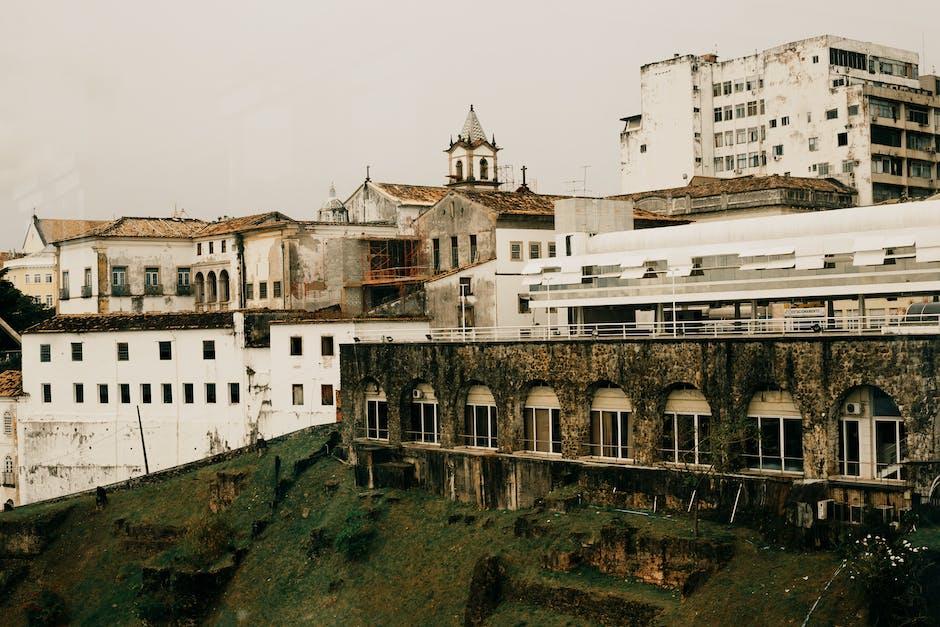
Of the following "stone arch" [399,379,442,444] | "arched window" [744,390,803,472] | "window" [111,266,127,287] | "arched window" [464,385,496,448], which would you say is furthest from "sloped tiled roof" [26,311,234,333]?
"arched window" [744,390,803,472]

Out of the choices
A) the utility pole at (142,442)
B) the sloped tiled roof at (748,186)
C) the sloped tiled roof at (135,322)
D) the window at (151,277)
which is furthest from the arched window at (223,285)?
the sloped tiled roof at (748,186)

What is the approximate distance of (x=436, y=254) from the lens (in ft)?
194

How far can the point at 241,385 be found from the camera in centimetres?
5762

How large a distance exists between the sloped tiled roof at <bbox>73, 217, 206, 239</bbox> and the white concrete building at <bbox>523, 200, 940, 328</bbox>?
2573 cm

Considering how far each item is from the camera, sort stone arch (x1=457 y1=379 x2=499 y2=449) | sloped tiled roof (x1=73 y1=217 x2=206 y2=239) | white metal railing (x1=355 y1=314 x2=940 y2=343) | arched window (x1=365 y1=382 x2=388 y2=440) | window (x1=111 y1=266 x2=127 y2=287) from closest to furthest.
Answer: white metal railing (x1=355 y1=314 x2=940 y2=343), stone arch (x1=457 y1=379 x2=499 y2=449), arched window (x1=365 y1=382 x2=388 y2=440), window (x1=111 y1=266 x2=127 y2=287), sloped tiled roof (x1=73 y1=217 x2=206 y2=239)

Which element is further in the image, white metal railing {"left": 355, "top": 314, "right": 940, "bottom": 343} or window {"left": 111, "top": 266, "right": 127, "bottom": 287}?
window {"left": 111, "top": 266, "right": 127, "bottom": 287}

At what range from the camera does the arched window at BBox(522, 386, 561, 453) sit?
43812 mm

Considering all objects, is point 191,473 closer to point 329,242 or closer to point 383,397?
point 383,397

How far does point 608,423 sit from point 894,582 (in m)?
14.6

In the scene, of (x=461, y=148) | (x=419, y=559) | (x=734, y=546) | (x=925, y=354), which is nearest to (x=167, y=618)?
(x=419, y=559)

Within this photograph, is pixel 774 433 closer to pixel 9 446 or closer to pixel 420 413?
pixel 420 413

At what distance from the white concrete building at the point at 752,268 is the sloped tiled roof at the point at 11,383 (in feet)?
96.5

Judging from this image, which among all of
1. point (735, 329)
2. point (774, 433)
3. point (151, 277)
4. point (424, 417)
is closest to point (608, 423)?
point (735, 329)

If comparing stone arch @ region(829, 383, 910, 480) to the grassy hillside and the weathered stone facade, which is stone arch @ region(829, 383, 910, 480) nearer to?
the weathered stone facade
